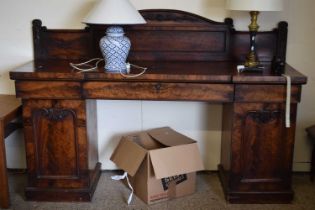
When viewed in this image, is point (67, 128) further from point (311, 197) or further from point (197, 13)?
point (311, 197)

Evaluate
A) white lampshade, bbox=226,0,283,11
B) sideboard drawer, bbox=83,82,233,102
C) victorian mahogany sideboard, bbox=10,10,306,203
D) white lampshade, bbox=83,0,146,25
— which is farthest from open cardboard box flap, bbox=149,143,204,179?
white lampshade, bbox=226,0,283,11

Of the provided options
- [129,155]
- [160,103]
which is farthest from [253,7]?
[129,155]

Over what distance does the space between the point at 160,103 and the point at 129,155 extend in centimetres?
46

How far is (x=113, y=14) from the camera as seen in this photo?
2.10 metres

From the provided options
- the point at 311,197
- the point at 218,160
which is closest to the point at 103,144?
the point at 218,160

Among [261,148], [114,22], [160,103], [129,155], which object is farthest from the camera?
[160,103]

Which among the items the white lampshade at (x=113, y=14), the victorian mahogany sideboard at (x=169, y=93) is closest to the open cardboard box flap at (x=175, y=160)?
the victorian mahogany sideboard at (x=169, y=93)

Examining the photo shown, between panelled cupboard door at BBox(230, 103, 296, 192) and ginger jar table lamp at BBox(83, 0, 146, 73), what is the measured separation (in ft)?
2.29

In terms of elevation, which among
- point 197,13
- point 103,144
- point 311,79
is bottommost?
point 103,144

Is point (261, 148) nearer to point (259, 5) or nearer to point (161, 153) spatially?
point (161, 153)

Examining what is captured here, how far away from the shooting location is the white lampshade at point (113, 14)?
2.09m

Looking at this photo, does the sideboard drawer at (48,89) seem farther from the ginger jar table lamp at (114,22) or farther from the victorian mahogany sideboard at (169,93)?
the ginger jar table lamp at (114,22)

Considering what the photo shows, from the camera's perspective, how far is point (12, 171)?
2793 mm

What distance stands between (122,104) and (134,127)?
7.2 inches
